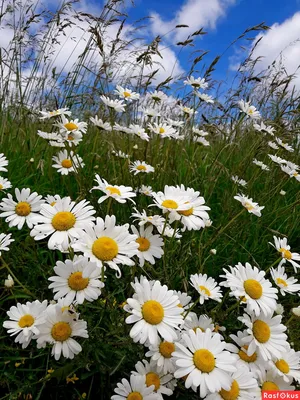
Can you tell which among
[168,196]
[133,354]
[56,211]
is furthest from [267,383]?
[56,211]

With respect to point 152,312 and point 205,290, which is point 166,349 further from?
point 205,290

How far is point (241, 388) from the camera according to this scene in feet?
3.39

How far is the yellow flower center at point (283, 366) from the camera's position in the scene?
1170mm

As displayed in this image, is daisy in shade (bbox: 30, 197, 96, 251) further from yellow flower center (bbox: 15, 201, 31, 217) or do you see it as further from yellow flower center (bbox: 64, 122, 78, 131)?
yellow flower center (bbox: 64, 122, 78, 131)

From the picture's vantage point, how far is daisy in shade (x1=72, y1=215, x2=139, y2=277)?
985mm

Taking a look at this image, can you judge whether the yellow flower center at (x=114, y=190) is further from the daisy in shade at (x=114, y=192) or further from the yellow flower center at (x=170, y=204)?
the yellow flower center at (x=170, y=204)

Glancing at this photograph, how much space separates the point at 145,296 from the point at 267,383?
1.48 ft

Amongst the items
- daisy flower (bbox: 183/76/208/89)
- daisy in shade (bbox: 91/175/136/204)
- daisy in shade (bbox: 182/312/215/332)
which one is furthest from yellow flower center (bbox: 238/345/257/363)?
daisy flower (bbox: 183/76/208/89)

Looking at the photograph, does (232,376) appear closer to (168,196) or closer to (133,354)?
(133,354)

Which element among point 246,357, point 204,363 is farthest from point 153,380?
point 246,357

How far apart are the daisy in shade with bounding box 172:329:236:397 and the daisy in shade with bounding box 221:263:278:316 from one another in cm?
Answer: 16

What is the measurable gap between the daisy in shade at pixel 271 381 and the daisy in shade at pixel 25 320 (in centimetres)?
64

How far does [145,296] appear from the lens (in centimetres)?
104

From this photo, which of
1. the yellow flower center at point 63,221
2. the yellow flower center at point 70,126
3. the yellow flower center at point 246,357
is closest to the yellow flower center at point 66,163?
the yellow flower center at point 70,126
